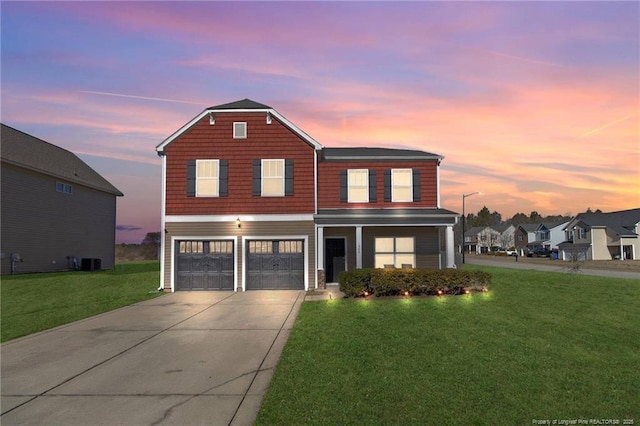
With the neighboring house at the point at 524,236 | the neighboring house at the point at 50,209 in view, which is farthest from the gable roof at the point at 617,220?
the neighboring house at the point at 50,209

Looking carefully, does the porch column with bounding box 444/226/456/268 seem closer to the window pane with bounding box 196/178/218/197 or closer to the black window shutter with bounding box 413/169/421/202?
the black window shutter with bounding box 413/169/421/202

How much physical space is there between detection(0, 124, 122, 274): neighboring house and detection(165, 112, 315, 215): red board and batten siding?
14.0 m

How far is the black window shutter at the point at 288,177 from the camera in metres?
20.4

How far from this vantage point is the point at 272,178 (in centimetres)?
2042

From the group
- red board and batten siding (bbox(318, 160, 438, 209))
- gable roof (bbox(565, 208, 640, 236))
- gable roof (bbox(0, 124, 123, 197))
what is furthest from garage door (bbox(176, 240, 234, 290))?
gable roof (bbox(565, 208, 640, 236))

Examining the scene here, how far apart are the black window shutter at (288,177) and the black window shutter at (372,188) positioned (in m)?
4.15

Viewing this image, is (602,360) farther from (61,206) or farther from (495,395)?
(61,206)

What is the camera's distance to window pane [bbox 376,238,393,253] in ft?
70.3

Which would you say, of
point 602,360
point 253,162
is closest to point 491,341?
point 602,360

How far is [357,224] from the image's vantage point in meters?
19.3

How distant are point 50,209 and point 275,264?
805 inches

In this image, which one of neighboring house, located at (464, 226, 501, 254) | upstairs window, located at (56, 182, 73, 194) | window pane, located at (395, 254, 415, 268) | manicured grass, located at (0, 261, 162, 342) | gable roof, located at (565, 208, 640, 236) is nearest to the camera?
manicured grass, located at (0, 261, 162, 342)

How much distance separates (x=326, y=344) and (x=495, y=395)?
3.81m

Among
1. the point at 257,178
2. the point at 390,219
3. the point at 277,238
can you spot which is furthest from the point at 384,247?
the point at 257,178
